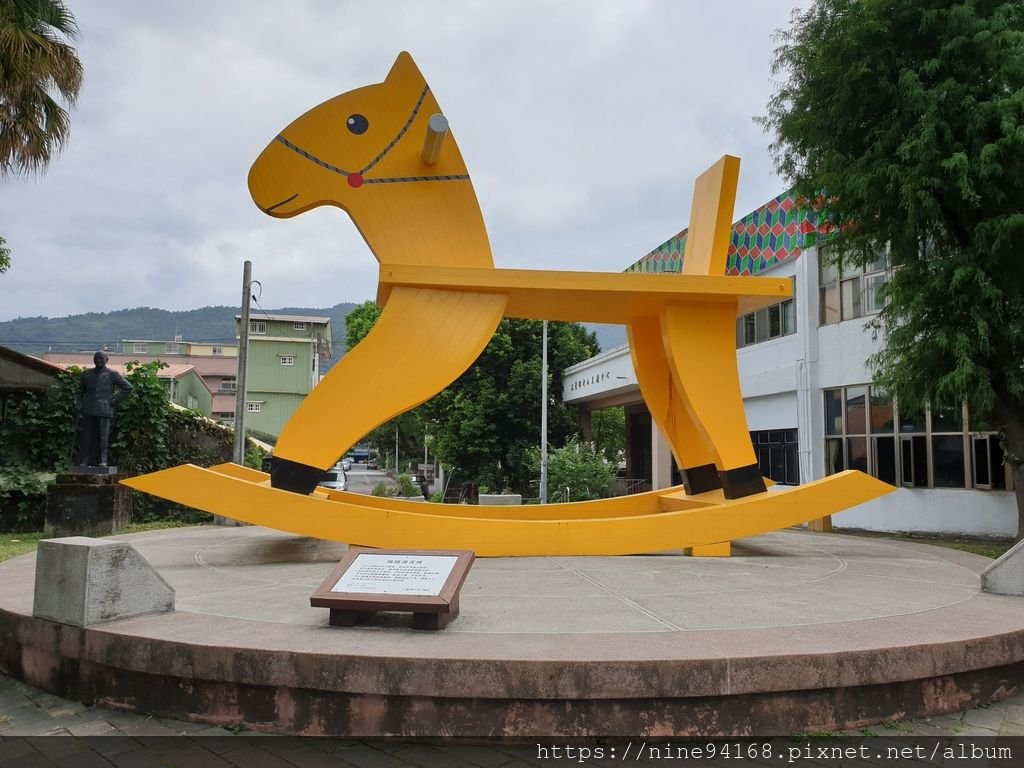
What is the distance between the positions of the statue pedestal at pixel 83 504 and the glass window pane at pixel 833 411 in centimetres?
1616

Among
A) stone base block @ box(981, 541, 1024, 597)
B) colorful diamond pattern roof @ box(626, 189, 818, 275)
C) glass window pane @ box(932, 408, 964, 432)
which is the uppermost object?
colorful diamond pattern roof @ box(626, 189, 818, 275)

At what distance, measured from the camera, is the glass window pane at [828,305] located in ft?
60.9

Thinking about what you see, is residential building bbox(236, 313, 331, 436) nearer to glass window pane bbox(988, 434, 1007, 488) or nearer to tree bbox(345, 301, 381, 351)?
tree bbox(345, 301, 381, 351)

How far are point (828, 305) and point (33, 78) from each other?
17368mm

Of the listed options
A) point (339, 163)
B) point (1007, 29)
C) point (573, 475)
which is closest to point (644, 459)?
point (573, 475)

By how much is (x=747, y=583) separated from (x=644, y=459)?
26896 mm

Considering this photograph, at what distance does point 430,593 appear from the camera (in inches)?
188

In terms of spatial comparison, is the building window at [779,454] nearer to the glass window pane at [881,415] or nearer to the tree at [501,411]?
the glass window pane at [881,415]

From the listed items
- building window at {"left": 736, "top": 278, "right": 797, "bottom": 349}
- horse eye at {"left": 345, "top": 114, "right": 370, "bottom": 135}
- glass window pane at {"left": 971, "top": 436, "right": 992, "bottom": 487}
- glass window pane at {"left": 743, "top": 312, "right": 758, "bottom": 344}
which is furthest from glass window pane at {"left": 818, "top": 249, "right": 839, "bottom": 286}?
horse eye at {"left": 345, "top": 114, "right": 370, "bottom": 135}

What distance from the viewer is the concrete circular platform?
4.02 m

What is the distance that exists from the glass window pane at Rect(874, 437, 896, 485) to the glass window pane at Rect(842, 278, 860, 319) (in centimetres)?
307

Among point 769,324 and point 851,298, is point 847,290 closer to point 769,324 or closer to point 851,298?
point 851,298

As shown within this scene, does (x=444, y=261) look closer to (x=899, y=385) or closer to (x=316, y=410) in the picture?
(x=316, y=410)

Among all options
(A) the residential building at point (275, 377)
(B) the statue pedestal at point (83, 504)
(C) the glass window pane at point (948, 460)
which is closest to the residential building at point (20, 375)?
(B) the statue pedestal at point (83, 504)
